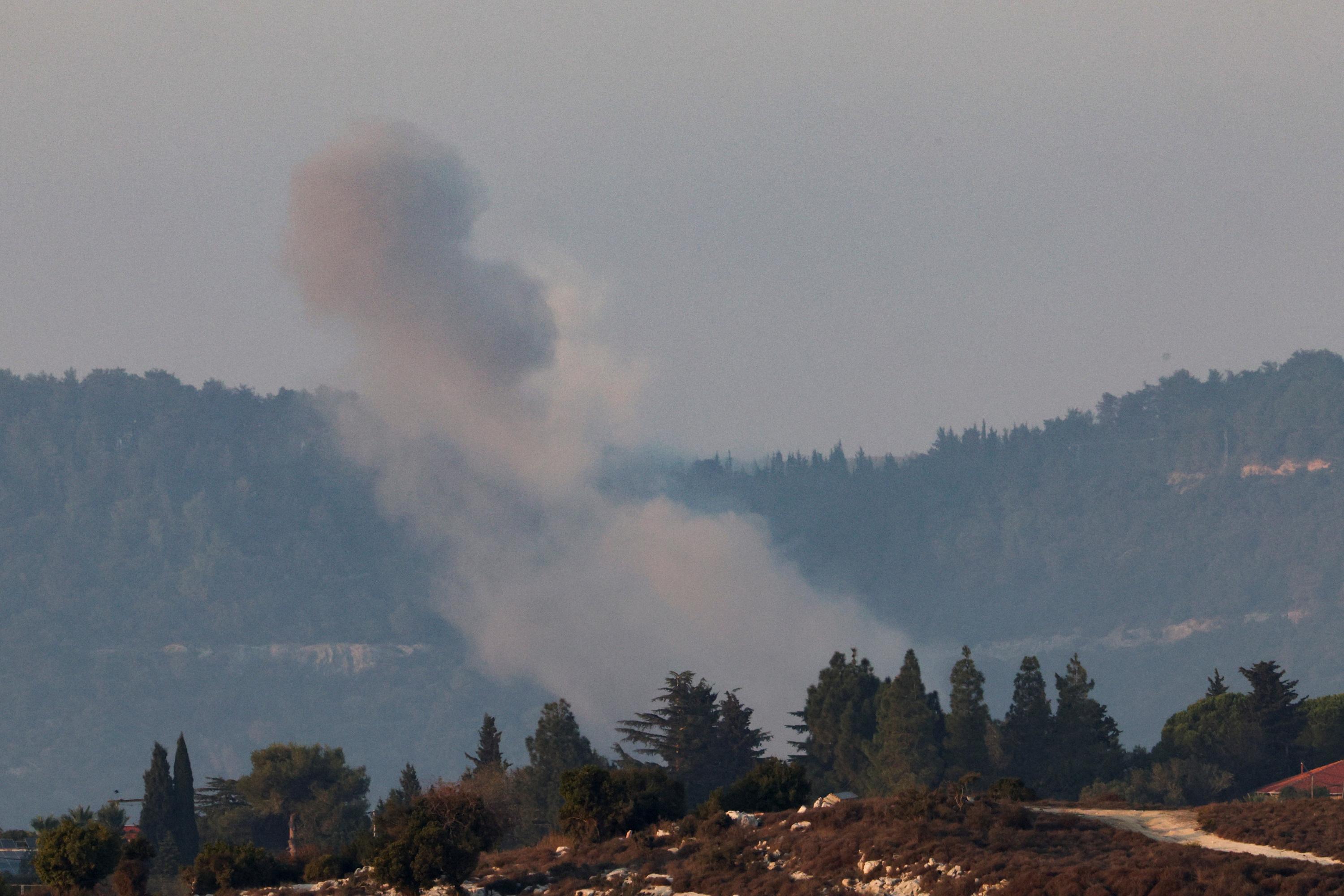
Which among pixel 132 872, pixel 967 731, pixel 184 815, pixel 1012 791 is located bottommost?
pixel 1012 791

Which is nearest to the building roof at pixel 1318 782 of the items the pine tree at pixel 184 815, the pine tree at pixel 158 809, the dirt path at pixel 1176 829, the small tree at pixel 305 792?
the dirt path at pixel 1176 829

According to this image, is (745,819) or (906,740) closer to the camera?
(745,819)

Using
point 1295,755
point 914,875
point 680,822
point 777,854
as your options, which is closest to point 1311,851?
point 914,875

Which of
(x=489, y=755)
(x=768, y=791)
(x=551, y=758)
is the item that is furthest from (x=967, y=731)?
(x=768, y=791)

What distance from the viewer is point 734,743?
123750mm

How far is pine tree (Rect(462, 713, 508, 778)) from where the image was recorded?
383 ft

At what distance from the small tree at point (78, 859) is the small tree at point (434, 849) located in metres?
13.9

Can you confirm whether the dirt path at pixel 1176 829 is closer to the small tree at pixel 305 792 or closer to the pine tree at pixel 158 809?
the small tree at pixel 305 792

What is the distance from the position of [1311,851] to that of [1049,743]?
206ft

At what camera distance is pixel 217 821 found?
11775cm

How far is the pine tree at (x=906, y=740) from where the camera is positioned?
119 meters

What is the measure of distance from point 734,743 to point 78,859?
179ft

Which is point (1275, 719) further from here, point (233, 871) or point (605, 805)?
point (233, 871)

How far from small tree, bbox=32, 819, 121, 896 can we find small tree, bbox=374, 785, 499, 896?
13856 millimetres
